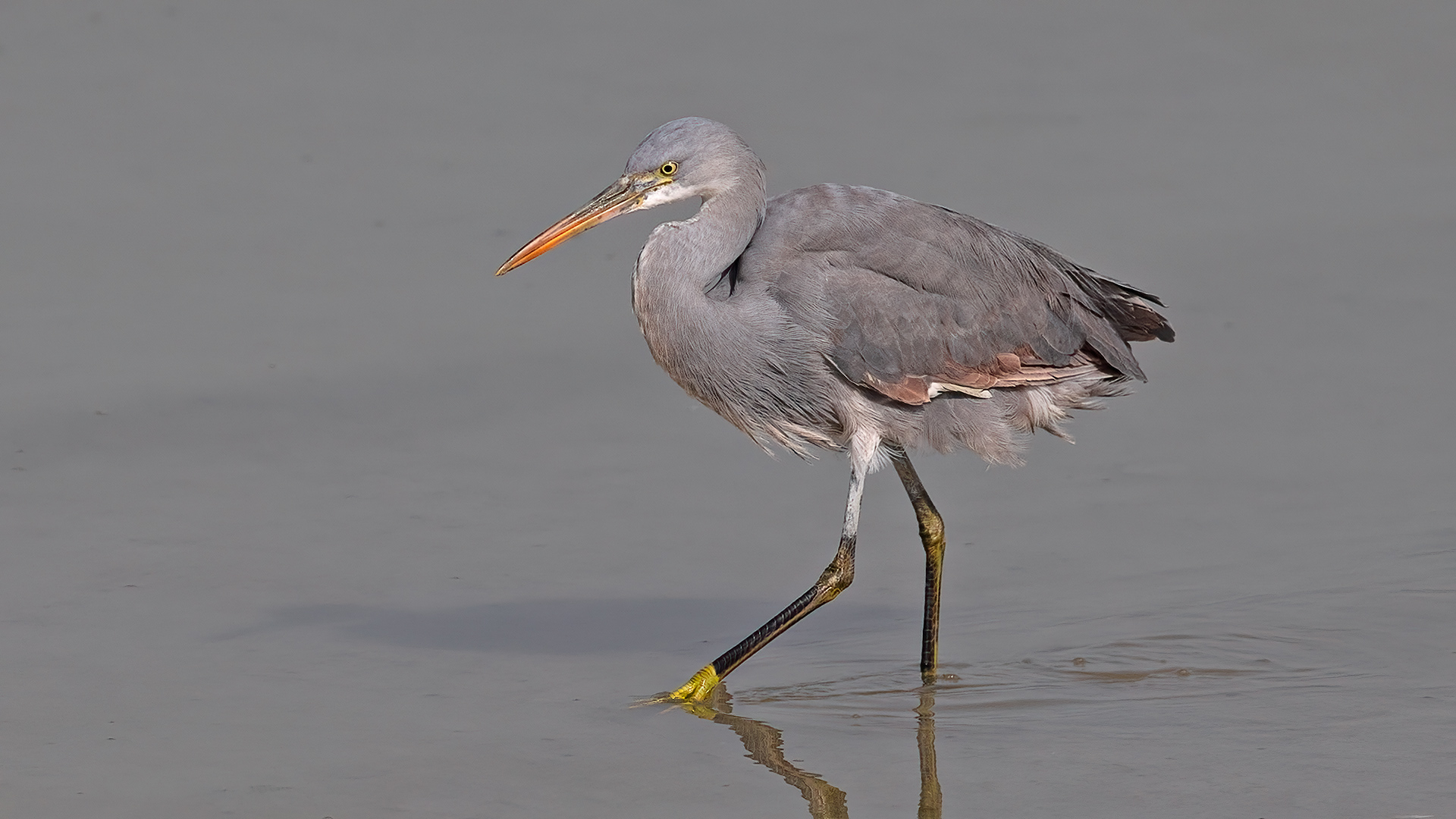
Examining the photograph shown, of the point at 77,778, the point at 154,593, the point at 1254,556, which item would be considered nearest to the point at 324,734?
the point at 77,778

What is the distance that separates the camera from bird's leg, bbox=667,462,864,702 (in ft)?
21.0

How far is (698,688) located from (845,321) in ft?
4.25

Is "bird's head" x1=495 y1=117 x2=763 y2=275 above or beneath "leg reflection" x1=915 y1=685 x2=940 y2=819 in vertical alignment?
above

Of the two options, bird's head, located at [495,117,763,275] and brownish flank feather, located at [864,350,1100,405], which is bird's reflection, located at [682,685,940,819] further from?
bird's head, located at [495,117,763,275]

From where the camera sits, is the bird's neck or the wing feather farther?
the wing feather

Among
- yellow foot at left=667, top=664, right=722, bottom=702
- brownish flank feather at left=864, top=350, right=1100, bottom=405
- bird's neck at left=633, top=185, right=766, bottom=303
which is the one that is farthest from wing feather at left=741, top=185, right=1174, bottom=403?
yellow foot at left=667, top=664, right=722, bottom=702

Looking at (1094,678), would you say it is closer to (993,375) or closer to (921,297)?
(993,375)

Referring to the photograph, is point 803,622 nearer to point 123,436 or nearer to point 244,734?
point 244,734

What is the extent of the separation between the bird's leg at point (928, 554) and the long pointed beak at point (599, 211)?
127 centimetres

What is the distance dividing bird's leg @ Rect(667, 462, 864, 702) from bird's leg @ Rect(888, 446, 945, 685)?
0.29m

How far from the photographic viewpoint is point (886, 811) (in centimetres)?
562

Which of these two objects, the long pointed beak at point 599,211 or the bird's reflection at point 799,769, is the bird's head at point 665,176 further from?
the bird's reflection at point 799,769

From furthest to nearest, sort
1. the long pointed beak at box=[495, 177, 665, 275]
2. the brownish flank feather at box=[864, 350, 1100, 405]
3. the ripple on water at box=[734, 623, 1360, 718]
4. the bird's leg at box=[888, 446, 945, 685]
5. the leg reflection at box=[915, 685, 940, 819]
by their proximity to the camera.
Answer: the bird's leg at box=[888, 446, 945, 685]
the brownish flank feather at box=[864, 350, 1100, 405]
the ripple on water at box=[734, 623, 1360, 718]
the long pointed beak at box=[495, 177, 665, 275]
the leg reflection at box=[915, 685, 940, 819]

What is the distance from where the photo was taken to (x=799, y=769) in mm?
5906
